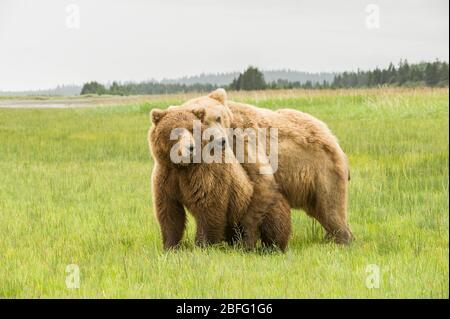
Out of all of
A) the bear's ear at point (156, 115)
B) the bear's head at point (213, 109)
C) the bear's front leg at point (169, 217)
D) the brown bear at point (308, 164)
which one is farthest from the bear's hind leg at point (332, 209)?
the bear's ear at point (156, 115)

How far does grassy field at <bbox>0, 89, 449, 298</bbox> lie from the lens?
15.7ft

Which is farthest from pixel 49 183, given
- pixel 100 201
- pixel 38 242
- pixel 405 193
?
pixel 405 193

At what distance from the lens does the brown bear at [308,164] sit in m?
5.82

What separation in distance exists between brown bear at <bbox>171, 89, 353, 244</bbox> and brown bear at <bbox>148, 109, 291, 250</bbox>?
0.76ft

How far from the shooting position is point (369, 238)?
257 inches

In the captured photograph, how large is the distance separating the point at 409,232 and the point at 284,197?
145cm

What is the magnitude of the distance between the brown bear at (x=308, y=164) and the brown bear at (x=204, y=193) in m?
0.23

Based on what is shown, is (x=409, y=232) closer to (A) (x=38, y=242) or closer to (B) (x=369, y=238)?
(B) (x=369, y=238)

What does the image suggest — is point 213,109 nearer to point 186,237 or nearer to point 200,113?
point 200,113

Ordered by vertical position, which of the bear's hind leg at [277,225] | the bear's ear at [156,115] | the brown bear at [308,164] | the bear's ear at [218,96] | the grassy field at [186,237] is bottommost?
the grassy field at [186,237]

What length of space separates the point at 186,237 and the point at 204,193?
1192 millimetres

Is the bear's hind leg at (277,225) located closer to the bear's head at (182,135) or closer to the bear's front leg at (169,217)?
the bear's front leg at (169,217)

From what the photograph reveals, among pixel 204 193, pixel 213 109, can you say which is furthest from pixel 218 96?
pixel 204 193

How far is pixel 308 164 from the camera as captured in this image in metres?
5.94
